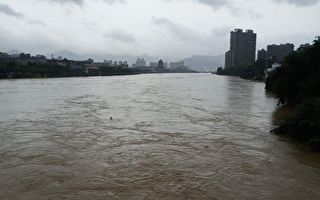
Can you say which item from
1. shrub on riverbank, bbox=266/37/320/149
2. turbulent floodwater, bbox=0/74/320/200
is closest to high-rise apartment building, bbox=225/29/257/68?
shrub on riverbank, bbox=266/37/320/149

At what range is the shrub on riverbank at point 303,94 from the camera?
527 inches

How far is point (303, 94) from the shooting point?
19.5m

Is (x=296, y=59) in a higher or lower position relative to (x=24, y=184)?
higher

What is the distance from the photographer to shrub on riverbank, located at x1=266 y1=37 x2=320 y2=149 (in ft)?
44.0

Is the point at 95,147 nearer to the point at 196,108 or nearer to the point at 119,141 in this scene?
the point at 119,141

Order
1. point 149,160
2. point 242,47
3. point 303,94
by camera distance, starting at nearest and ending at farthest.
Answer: point 149,160, point 303,94, point 242,47

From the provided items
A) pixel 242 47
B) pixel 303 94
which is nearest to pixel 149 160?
pixel 303 94

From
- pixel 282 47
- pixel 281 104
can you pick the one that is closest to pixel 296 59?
pixel 281 104

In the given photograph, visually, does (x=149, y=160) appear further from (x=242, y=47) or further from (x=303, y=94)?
(x=242, y=47)

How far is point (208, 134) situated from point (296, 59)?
11080 millimetres

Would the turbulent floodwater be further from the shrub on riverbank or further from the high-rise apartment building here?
the high-rise apartment building

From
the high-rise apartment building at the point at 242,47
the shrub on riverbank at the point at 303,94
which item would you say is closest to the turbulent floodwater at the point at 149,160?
the shrub on riverbank at the point at 303,94

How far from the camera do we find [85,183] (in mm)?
8727

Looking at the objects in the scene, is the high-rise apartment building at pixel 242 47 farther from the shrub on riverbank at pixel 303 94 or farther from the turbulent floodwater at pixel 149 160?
the turbulent floodwater at pixel 149 160
